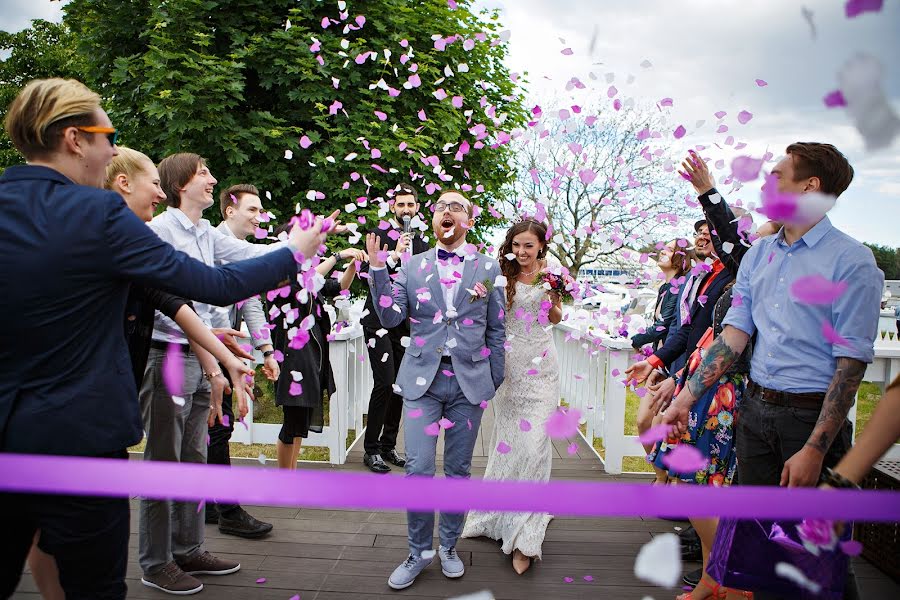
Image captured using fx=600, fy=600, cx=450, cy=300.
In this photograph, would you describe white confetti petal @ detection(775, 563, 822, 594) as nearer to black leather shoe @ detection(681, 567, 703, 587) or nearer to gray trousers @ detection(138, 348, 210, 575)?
black leather shoe @ detection(681, 567, 703, 587)

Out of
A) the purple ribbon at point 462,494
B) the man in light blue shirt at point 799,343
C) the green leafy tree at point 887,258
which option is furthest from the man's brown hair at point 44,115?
the green leafy tree at point 887,258

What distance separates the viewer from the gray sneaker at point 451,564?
2.99 meters

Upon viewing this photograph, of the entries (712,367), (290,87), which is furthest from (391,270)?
(290,87)

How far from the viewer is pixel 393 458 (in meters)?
4.78

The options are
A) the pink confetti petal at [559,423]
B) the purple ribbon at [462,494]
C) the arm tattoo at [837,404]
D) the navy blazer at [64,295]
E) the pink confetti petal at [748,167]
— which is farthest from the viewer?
the pink confetti petal at [559,423]

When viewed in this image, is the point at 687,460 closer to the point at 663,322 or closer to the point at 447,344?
the point at 447,344

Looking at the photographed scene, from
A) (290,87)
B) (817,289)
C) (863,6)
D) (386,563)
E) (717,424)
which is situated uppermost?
(290,87)

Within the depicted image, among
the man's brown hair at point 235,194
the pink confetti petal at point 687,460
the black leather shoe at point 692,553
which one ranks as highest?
the man's brown hair at point 235,194

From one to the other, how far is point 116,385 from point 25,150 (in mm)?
658

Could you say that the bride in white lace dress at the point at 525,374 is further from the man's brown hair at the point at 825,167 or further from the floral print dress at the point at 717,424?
the man's brown hair at the point at 825,167

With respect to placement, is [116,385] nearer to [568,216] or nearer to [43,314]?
[43,314]

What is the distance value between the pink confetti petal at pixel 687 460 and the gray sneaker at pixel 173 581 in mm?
2249

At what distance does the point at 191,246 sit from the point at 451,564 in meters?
2.03

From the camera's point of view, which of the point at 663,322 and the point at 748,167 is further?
the point at 663,322
